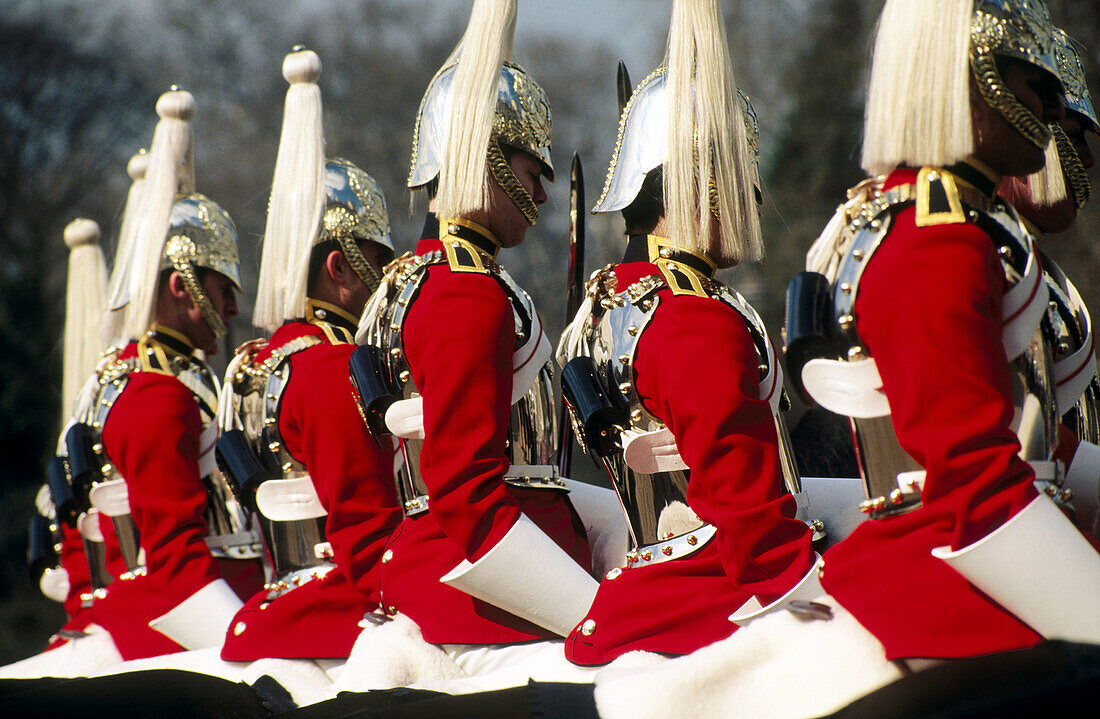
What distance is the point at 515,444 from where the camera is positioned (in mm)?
2730

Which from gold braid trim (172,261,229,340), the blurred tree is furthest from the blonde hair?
the blurred tree

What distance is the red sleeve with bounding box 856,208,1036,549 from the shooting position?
63.3 inches

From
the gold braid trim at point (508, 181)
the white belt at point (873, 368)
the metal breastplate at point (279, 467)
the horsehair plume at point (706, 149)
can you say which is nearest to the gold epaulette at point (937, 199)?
the white belt at point (873, 368)

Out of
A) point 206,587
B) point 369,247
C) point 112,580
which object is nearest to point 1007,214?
point 369,247

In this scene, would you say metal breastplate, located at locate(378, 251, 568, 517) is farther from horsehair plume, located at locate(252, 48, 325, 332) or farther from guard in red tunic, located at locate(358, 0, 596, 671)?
horsehair plume, located at locate(252, 48, 325, 332)

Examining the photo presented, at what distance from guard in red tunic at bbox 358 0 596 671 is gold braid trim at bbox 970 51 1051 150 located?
44.5 inches

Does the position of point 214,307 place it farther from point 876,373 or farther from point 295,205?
point 876,373

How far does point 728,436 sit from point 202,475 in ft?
7.78

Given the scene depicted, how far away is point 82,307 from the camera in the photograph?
5723mm

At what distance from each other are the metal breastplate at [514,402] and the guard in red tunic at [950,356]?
3.01 ft

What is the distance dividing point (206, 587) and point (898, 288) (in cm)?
264

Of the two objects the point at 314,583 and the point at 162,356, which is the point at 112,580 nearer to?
the point at 162,356

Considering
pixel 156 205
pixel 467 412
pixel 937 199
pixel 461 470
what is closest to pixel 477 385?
pixel 467 412

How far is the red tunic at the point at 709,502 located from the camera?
7.05 ft
